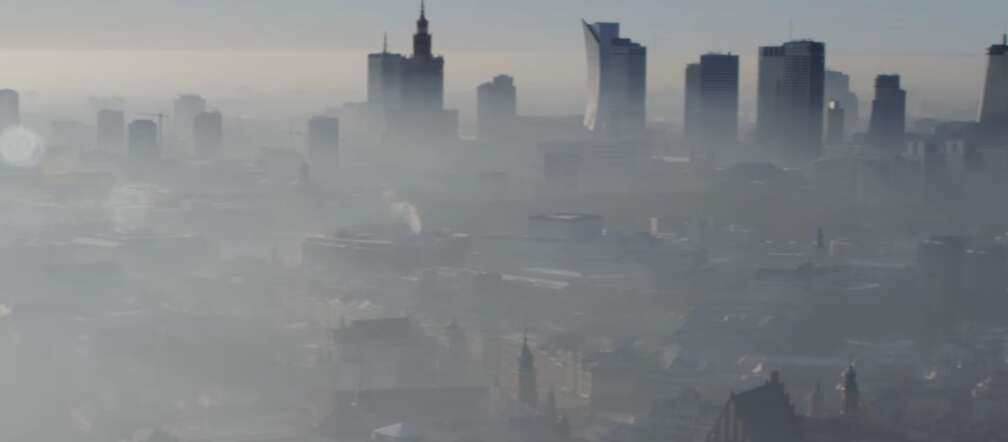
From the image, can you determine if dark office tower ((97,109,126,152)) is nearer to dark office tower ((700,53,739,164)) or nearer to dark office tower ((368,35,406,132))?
dark office tower ((368,35,406,132))

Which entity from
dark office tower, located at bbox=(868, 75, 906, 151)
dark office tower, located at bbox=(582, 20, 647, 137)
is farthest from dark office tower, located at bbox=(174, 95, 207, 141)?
dark office tower, located at bbox=(868, 75, 906, 151)

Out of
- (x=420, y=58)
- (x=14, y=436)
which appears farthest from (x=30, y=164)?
(x=14, y=436)

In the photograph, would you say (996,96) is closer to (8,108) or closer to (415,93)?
(415,93)

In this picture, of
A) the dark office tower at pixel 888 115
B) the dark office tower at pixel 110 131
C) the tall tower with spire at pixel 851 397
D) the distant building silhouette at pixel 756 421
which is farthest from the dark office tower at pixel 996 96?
the distant building silhouette at pixel 756 421

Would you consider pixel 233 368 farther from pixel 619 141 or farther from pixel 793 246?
pixel 619 141

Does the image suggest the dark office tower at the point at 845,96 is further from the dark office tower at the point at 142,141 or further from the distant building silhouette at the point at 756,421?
the distant building silhouette at the point at 756,421

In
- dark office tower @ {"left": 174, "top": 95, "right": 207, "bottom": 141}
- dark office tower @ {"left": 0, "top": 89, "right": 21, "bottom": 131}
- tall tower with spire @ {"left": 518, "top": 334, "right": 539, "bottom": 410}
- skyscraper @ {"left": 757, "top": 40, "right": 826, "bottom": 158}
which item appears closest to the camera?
tall tower with spire @ {"left": 518, "top": 334, "right": 539, "bottom": 410}

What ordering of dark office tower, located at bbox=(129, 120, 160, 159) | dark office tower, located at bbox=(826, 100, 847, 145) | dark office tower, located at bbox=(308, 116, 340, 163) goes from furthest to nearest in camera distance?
dark office tower, located at bbox=(826, 100, 847, 145) → dark office tower, located at bbox=(308, 116, 340, 163) → dark office tower, located at bbox=(129, 120, 160, 159)
